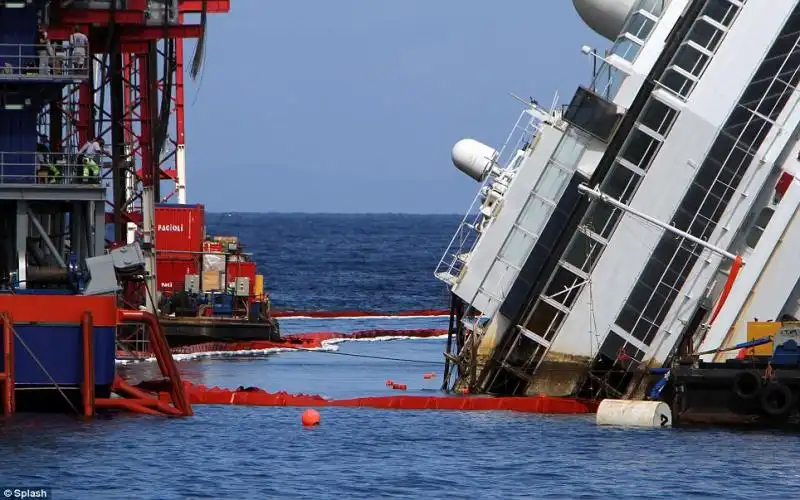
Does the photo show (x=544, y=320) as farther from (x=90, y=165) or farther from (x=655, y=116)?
(x=90, y=165)

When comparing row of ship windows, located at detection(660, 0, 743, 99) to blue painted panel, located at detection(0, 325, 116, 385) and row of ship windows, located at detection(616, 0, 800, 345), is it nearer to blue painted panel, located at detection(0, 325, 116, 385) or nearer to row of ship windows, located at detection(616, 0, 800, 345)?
row of ship windows, located at detection(616, 0, 800, 345)

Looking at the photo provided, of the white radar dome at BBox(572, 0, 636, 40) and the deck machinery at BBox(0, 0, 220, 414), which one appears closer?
the deck machinery at BBox(0, 0, 220, 414)

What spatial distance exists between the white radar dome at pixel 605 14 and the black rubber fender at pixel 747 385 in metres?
12.4

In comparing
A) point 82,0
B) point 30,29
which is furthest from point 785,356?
point 82,0

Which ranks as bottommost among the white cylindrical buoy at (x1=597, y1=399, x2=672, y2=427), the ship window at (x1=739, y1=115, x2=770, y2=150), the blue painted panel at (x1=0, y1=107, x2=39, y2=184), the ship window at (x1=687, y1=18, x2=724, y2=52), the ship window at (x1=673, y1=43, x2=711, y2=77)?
the white cylindrical buoy at (x1=597, y1=399, x2=672, y2=427)

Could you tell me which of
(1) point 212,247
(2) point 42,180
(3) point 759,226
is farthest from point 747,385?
(1) point 212,247

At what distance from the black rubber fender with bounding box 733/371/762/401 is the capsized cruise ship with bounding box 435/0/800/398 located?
4.46 meters

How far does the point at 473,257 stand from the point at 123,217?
20.5 meters

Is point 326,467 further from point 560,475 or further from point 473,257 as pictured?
point 473,257

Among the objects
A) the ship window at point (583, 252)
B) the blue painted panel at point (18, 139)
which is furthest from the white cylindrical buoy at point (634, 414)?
the blue painted panel at point (18, 139)

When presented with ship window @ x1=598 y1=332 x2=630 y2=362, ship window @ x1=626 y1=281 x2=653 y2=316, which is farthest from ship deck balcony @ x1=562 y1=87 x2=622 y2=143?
ship window @ x1=598 y1=332 x2=630 y2=362

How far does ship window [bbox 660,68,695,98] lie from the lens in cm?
5159

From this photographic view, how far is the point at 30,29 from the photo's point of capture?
48.4 m

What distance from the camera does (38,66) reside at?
47656 mm
